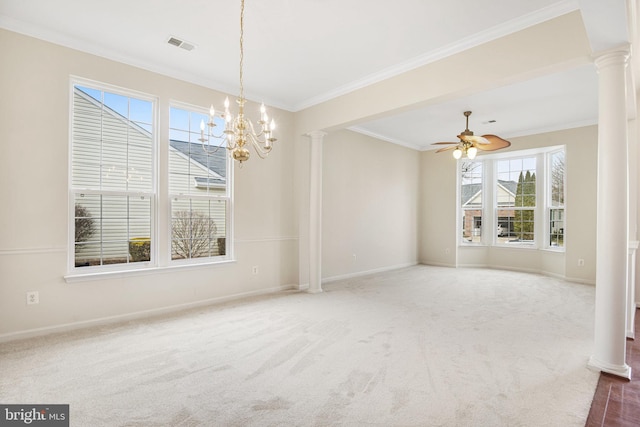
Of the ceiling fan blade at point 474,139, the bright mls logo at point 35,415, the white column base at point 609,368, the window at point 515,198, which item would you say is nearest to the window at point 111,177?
the bright mls logo at point 35,415

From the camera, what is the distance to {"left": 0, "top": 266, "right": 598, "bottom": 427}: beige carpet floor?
78.3 inches

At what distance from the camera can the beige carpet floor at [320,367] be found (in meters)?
1.99

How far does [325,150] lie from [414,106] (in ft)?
7.68

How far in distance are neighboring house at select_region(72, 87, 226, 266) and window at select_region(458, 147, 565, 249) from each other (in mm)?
6603

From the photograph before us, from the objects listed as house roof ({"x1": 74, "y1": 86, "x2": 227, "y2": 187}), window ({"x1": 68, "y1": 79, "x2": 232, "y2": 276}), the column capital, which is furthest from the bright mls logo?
the column capital

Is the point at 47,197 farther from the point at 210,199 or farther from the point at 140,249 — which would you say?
the point at 210,199

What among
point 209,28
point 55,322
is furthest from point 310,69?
point 55,322

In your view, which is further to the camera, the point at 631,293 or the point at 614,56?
the point at 631,293

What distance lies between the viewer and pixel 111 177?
12.0 feet

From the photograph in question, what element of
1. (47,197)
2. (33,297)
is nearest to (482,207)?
(47,197)

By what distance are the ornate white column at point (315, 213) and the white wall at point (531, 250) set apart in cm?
415

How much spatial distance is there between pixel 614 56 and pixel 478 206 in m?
5.75

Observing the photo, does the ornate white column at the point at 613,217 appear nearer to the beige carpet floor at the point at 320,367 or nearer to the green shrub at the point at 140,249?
the beige carpet floor at the point at 320,367

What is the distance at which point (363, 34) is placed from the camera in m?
3.21
